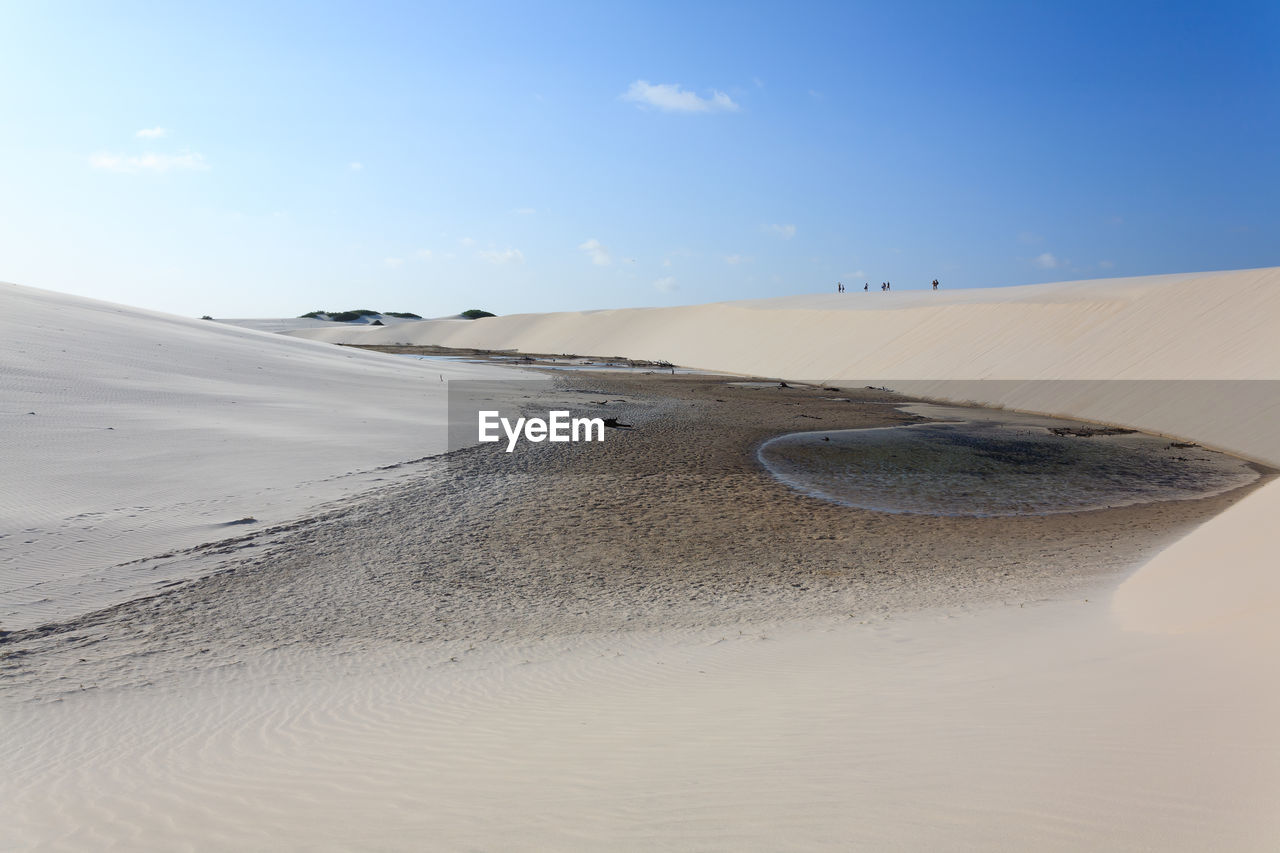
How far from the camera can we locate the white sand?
10.6ft

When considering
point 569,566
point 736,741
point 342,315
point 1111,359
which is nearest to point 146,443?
point 569,566

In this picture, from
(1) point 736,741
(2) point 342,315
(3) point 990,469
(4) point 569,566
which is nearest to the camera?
(1) point 736,741

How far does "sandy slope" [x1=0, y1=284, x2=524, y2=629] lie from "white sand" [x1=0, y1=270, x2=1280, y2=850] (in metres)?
2.99

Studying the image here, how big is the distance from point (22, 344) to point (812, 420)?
57.1ft

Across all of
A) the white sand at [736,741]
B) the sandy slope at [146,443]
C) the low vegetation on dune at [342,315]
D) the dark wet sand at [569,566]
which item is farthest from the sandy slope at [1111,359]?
the low vegetation on dune at [342,315]

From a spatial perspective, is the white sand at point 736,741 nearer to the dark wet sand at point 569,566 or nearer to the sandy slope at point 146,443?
the dark wet sand at point 569,566

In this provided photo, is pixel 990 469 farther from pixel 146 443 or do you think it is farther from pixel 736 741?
pixel 146 443

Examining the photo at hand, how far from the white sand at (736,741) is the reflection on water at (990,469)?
13.8 feet

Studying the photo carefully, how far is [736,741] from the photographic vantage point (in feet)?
14.1

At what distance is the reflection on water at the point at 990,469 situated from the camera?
12.4 metres

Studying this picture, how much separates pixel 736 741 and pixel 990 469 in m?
12.0

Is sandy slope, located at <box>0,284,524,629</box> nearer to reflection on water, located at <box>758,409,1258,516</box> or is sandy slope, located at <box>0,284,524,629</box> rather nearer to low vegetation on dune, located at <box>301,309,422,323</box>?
reflection on water, located at <box>758,409,1258,516</box>

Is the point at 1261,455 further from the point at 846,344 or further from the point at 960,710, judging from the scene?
the point at 846,344

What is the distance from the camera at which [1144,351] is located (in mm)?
25641
